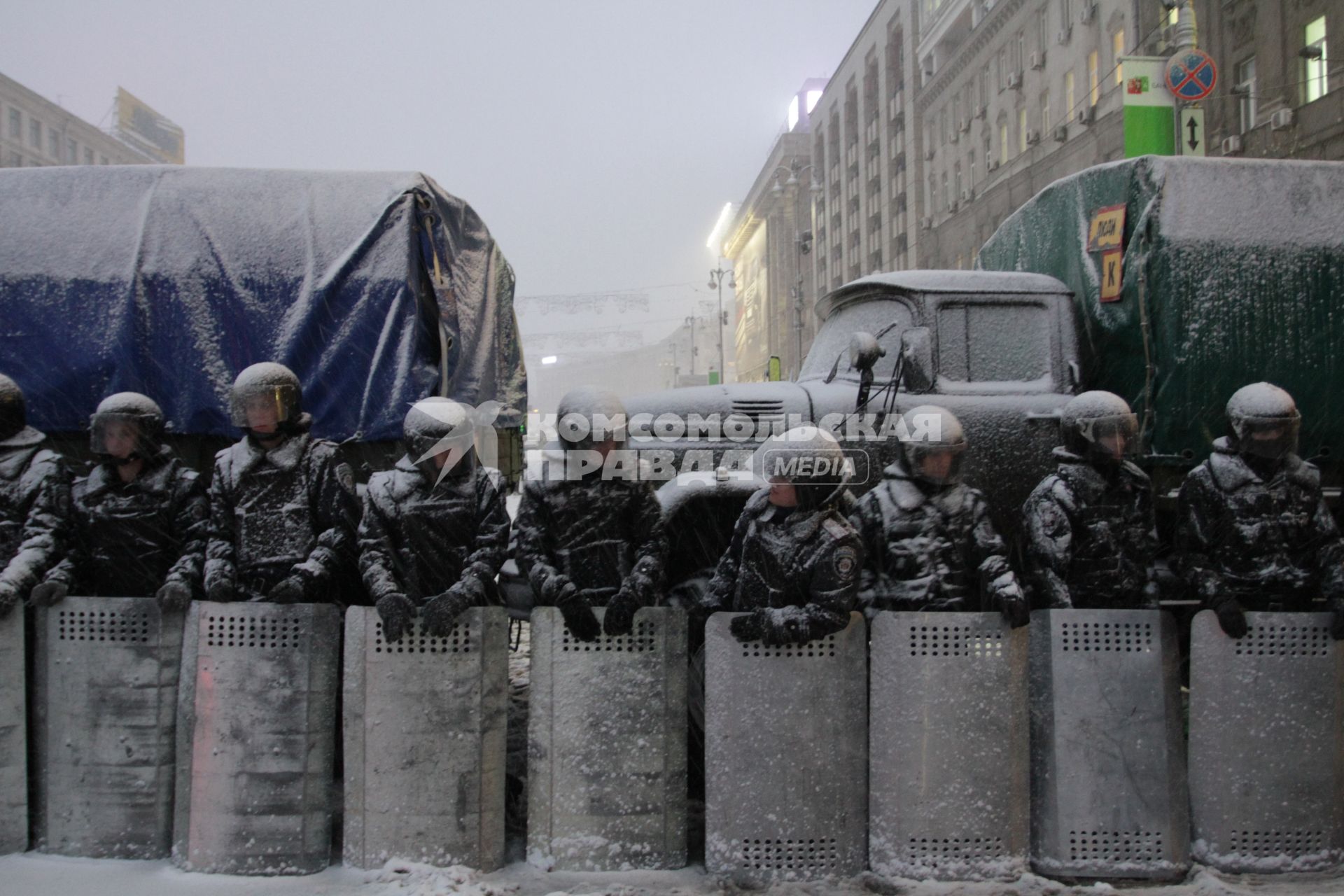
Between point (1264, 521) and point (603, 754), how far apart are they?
9.97 ft

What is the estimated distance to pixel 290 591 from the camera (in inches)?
153

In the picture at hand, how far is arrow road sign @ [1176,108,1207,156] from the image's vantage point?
11797 millimetres

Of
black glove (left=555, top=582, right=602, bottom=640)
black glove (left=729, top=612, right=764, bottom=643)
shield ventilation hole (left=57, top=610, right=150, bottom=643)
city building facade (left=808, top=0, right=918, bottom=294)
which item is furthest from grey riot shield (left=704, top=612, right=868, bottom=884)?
city building facade (left=808, top=0, right=918, bottom=294)

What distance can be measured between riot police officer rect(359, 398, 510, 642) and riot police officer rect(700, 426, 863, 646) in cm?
109

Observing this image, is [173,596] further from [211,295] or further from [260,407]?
[211,295]

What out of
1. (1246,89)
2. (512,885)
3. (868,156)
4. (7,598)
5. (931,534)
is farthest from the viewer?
(868,156)

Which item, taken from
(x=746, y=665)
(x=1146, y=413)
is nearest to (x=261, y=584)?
(x=746, y=665)

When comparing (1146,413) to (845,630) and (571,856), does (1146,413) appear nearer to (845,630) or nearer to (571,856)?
(845,630)

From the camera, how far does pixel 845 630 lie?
3.81m

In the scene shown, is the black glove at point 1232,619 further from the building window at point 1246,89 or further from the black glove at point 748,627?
the building window at point 1246,89

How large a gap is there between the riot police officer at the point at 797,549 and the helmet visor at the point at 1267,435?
1833 millimetres

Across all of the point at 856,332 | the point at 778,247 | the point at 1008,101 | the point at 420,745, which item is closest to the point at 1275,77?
the point at 1008,101

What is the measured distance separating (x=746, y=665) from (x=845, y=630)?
0.42 meters

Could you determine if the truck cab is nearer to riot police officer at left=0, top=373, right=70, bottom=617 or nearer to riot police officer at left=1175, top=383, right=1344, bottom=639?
riot police officer at left=1175, top=383, right=1344, bottom=639
